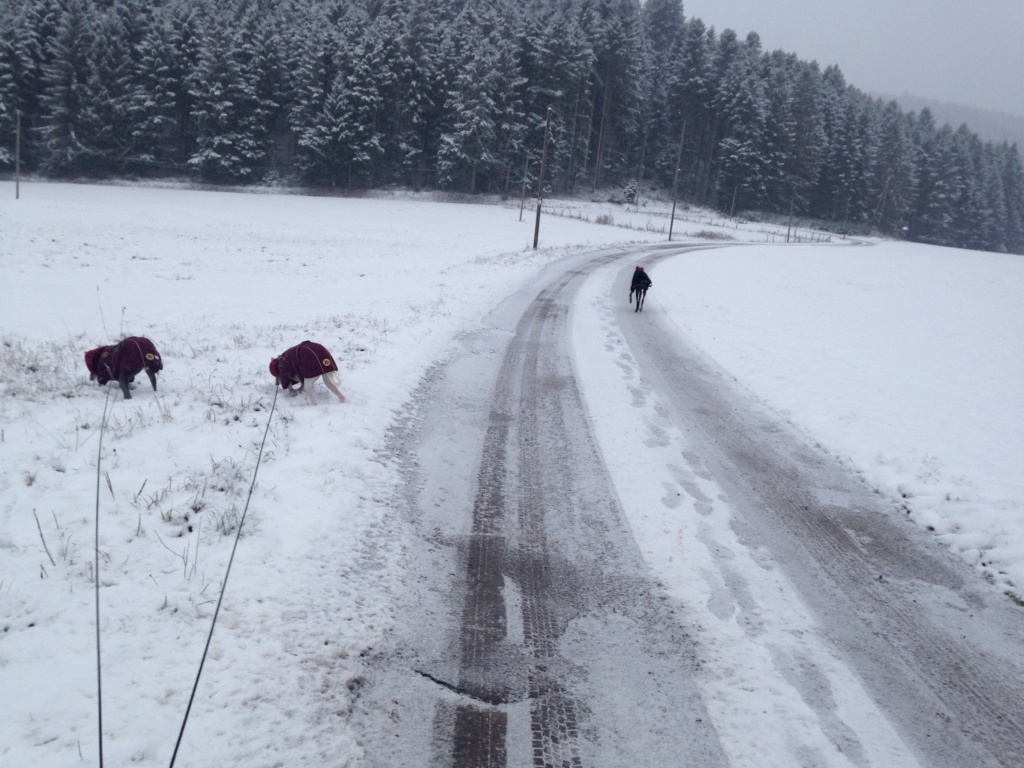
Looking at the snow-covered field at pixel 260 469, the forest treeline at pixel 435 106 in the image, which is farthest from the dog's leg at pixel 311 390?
the forest treeline at pixel 435 106

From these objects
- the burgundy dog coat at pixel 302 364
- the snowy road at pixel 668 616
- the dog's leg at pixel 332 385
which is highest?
the burgundy dog coat at pixel 302 364

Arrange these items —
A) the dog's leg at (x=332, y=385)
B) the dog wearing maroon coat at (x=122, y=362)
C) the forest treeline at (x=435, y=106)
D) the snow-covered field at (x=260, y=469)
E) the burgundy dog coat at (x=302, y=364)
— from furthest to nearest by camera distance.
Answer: the forest treeline at (x=435, y=106), the dog's leg at (x=332, y=385), the burgundy dog coat at (x=302, y=364), the dog wearing maroon coat at (x=122, y=362), the snow-covered field at (x=260, y=469)

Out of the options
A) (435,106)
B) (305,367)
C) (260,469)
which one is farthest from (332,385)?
(435,106)

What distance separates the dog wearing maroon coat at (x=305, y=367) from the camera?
7.62 metres

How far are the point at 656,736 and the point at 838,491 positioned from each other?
4637 mm

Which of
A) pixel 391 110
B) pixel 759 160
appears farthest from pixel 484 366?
pixel 759 160

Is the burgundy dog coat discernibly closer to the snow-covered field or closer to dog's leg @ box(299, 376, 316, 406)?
dog's leg @ box(299, 376, 316, 406)

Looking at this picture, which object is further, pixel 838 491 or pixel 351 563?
pixel 838 491

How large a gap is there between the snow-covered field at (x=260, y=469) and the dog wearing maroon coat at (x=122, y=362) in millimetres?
349

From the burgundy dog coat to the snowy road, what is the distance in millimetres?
1341

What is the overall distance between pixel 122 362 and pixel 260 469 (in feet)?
10.1

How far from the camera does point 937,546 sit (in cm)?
579

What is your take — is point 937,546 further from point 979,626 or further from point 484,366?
point 484,366

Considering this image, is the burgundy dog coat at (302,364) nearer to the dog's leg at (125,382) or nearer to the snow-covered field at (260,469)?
the snow-covered field at (260,469)
